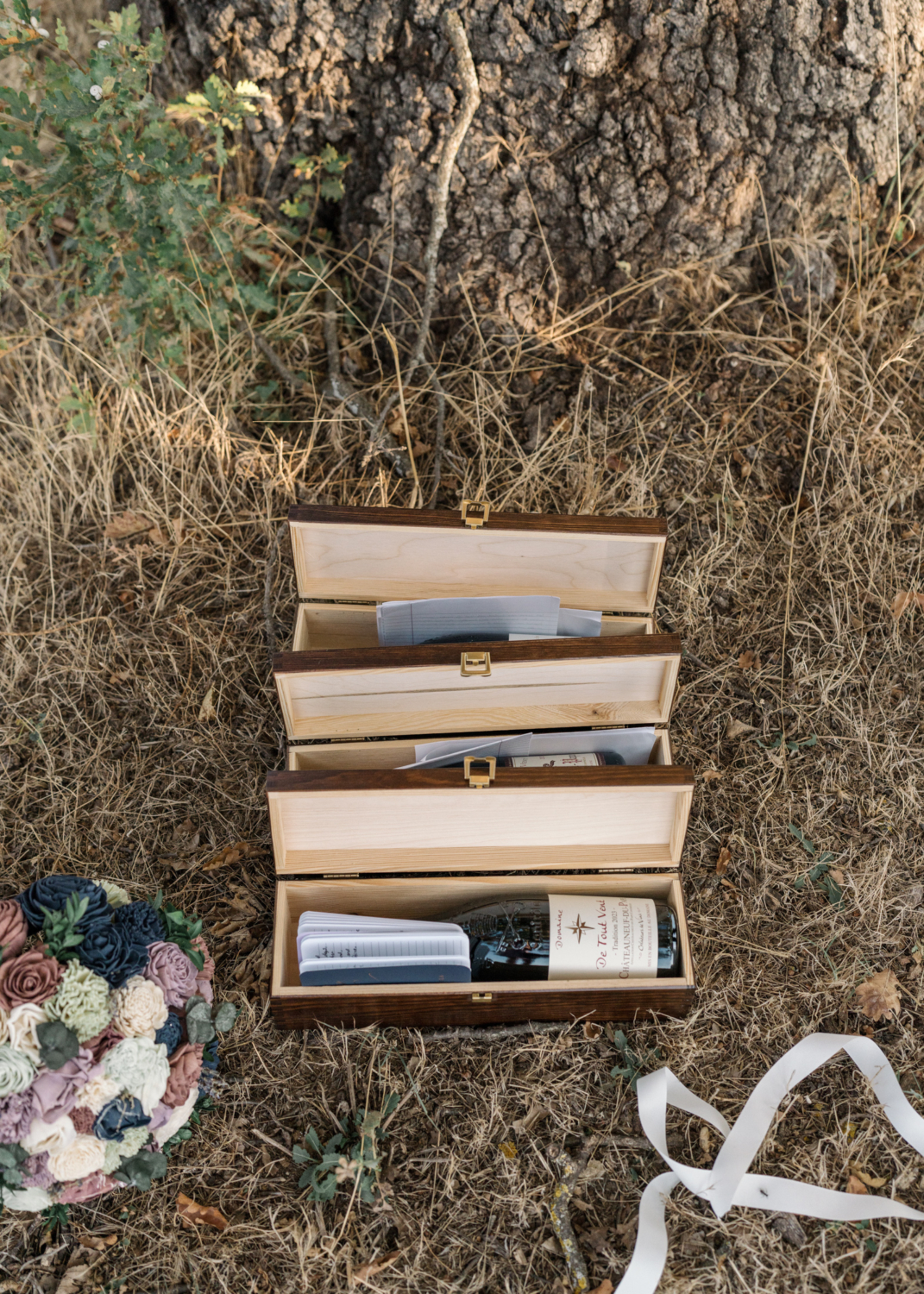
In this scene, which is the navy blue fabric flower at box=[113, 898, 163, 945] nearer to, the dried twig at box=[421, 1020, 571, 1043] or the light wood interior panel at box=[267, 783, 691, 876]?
the light wood interior panel at box=[267, 783, 691, 876]

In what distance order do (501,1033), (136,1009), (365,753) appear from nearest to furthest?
(136,1009)
(501,1033)
(365,753)

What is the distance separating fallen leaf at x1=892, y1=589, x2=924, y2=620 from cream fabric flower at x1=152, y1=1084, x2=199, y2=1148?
6.83ft

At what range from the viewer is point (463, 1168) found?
1.81 meters

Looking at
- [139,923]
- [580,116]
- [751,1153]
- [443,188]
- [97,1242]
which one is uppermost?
[580,116]

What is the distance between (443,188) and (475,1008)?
2091 millimetres

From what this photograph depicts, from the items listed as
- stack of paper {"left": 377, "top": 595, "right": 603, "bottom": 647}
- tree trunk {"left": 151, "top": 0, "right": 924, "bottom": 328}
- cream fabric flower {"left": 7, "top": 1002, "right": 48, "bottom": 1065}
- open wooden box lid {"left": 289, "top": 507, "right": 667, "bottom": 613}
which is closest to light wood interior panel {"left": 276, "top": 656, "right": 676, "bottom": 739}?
stack of paper {"left": 377, "top": 595, "right": 603, "bottom": 647}

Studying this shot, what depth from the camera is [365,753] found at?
6.84ft

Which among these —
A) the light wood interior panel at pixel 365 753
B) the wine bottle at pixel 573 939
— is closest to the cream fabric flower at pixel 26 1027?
the light wood interior panel at pixel 365 753

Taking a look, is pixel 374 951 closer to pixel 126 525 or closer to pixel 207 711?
pixel 207 711

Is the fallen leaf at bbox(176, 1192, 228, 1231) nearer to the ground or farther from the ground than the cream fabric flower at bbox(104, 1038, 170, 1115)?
nearer to the ground

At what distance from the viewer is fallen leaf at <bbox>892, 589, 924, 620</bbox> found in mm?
2520

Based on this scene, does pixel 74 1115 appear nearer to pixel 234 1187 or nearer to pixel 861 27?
pixel 234 1187

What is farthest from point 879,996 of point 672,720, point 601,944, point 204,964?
point 204,964

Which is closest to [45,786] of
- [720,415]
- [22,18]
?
[22,18]
